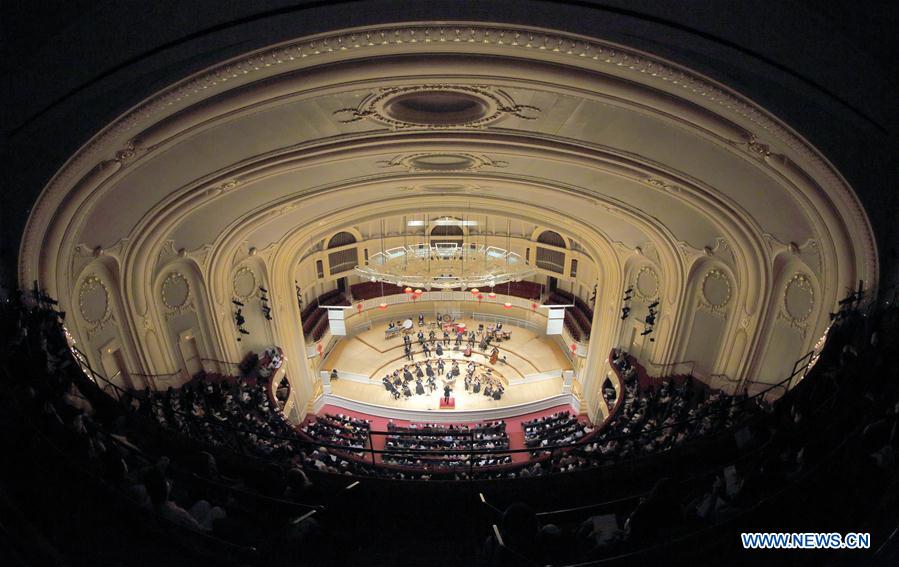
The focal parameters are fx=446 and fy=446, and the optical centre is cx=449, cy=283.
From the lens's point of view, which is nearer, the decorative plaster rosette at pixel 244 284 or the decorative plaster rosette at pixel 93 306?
the decorative plaster rosette at pixel 93 306

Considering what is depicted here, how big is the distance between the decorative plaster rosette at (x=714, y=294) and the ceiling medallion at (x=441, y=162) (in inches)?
275

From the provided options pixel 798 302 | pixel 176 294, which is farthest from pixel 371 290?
pixel 798 302

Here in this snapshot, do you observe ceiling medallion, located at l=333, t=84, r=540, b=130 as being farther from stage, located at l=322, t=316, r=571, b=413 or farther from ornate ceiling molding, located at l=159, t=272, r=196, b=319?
stage, located at l=322, t=316, r=571, b=413

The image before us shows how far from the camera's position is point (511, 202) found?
14672mm

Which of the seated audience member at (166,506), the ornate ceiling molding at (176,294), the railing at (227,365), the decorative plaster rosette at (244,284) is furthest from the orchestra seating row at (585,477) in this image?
the decorative plaster rosette at (244,284)

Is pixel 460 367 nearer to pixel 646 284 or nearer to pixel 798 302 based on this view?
pixel 646 284

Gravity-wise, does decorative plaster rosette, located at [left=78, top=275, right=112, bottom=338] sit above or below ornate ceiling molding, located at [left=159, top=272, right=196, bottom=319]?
below

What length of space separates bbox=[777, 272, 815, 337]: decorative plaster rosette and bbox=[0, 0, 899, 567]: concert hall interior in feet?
0.27

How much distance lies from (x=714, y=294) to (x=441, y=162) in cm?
868

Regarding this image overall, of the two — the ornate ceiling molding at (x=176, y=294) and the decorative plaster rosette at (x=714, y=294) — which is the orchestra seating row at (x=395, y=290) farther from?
the decorative plaster rosette at (x=714, y=294)

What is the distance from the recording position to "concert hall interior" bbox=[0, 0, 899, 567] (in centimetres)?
378

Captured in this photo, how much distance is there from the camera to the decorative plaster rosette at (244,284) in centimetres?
1534

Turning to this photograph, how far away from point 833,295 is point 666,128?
16.7ft

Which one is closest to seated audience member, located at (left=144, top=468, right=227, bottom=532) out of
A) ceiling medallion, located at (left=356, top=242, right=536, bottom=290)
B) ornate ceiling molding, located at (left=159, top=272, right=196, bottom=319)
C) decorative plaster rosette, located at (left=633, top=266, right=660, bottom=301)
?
ceiling medallion, located at (left=356, top=242, right=536, bottom=290)
